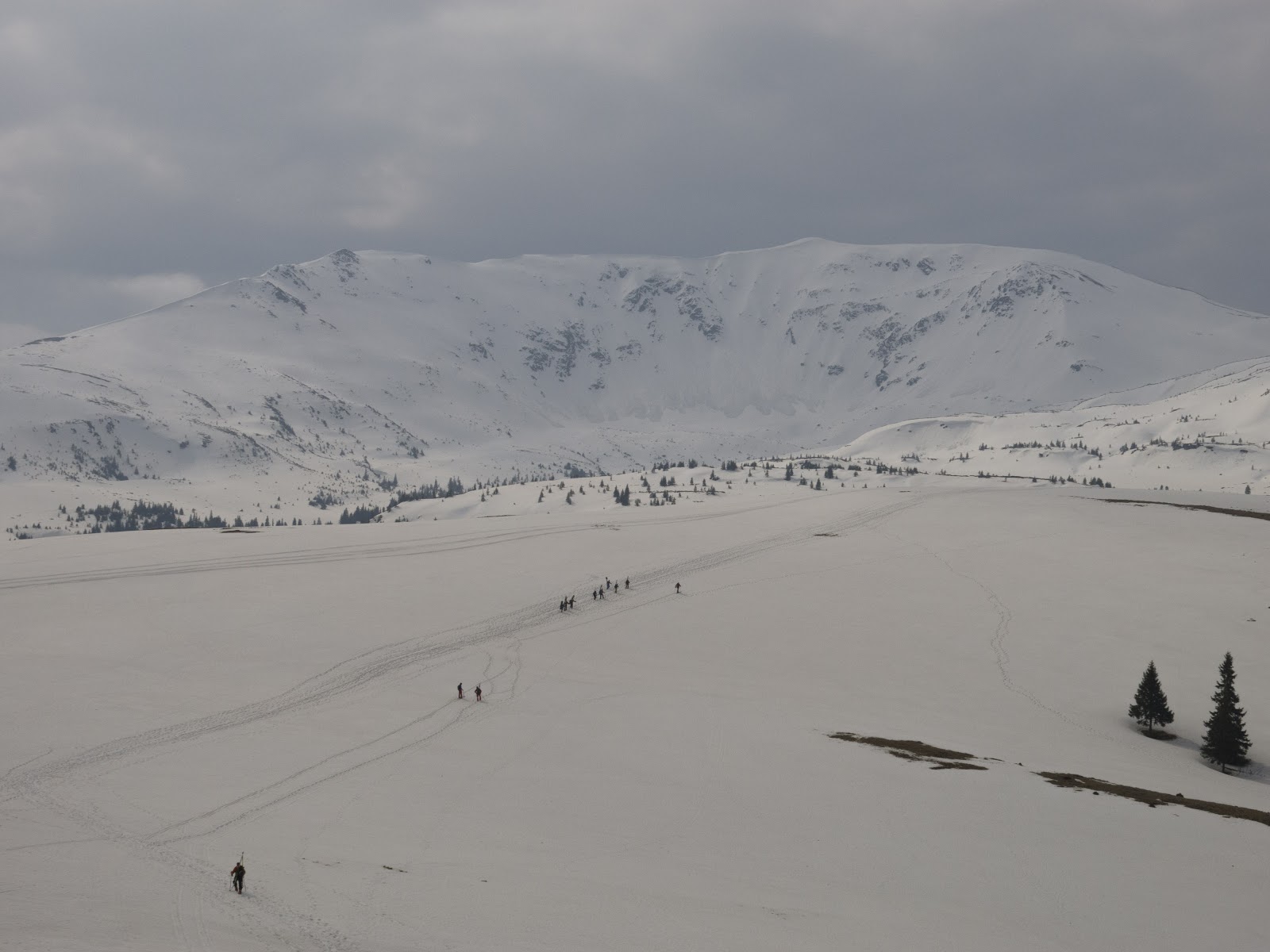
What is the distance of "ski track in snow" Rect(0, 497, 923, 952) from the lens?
20828mm

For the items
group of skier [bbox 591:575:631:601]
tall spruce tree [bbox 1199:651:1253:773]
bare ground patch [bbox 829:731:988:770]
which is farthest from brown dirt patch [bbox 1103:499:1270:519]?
bare ground patch [bbox 829:731:988:770]

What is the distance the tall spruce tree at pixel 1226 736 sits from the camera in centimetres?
4278

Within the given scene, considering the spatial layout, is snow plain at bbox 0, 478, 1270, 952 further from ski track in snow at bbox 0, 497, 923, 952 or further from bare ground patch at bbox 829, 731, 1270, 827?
bare ground patch at bbox 829, 731, 1270, 827

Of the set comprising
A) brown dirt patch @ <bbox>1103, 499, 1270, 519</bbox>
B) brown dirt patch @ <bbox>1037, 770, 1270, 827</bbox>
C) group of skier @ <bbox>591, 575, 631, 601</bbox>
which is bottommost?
brown dirt patch @ <bbox>1037, 770, 1270, 827</bbox>

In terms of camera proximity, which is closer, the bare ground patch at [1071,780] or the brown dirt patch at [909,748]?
the bare ground patch at [1071,780]

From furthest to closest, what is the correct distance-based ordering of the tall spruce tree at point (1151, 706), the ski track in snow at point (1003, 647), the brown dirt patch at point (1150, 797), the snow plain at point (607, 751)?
the ski track in snow at point (1003, 647)
the tall spruce tree at point (1151, 706)
the brown dirt patch at point (1150, 797)
the snow plain at point (607, 751)

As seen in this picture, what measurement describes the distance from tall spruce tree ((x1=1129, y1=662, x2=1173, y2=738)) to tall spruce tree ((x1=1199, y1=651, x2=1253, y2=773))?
2758mm

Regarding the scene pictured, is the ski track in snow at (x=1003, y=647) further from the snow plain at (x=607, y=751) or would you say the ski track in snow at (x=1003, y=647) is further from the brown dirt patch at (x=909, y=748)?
the brown dirt patch at (x=909, y=748)

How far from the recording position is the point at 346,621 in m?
56.5

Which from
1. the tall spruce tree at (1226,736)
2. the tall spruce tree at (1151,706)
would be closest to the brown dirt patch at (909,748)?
the tall spruce tree at (1226,736)

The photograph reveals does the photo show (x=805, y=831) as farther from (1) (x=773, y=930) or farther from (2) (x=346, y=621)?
(2) (x=346, y=621)

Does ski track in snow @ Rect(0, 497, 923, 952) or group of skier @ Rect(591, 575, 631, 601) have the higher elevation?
group of skier @ Rect(591, 575, 631, 601)

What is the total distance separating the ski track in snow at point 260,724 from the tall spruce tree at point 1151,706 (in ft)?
108

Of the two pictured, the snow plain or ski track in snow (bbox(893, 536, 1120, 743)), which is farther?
ski track in snow (bbox(893, 536, 1120, 743))
